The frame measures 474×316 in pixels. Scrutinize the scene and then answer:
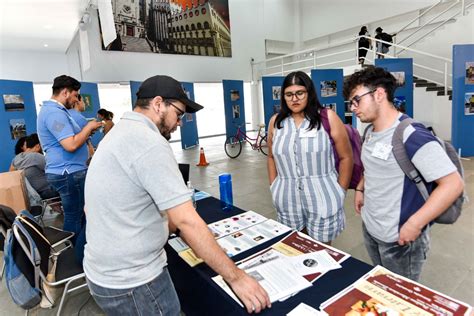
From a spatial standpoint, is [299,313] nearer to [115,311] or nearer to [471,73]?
[115,311]

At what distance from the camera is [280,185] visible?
64.5 inches

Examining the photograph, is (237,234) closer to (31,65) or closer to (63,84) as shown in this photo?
(63,84)

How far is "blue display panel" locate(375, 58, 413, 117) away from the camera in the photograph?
18.6 feet

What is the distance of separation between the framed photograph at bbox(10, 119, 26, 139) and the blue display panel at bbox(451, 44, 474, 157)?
7.41 metres

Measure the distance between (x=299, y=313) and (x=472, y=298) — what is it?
1670 mm

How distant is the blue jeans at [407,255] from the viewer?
1170 millimetres

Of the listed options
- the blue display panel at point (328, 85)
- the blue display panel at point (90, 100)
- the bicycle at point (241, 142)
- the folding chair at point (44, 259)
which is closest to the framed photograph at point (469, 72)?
the blue display panel at point (328, 85)

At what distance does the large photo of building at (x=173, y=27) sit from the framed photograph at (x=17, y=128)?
11.7 ft

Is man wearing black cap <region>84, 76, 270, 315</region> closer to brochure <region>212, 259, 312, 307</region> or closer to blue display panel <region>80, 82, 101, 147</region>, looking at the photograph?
brochure <region>212, 259, 312, 307</region>

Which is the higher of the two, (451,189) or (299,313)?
(451,189)

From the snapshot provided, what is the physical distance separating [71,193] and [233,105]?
714 cm

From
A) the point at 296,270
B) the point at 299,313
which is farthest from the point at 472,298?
the point at 299,313

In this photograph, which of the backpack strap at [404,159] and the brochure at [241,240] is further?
the brochure at [241,240]

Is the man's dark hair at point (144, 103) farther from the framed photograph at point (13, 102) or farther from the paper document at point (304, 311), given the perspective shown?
the framed photograph at point (13, 102)
